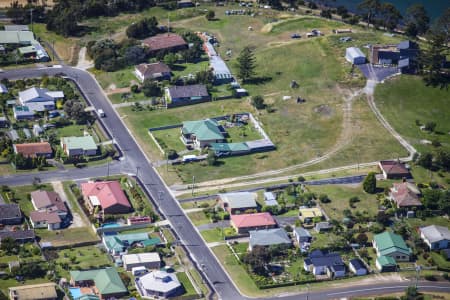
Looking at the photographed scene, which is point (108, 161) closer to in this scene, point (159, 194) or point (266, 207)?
point (159, 194)

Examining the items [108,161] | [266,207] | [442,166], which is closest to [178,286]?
[266,207]

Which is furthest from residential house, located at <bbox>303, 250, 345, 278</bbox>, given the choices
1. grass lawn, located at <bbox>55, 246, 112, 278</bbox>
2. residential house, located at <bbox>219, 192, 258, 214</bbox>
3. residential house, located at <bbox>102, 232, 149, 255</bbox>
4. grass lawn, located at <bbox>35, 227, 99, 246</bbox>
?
grass lawn, located at <bbox>35, 227, 99, 246</bbox>

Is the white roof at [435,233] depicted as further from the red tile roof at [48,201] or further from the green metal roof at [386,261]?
the red tile roof at [48,201]

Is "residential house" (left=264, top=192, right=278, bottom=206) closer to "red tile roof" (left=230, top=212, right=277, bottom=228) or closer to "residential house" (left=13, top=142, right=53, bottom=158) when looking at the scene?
"red tile roof" (left=230, top=212, right=277, bottom=228)

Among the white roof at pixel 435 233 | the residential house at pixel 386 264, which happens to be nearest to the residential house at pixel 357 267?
the residential house at pixel 386 264

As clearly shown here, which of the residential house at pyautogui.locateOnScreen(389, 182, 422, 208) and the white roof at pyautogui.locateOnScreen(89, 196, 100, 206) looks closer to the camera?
the white roof at pyautogui.locateOnScreen(89, 196, 100, 206)

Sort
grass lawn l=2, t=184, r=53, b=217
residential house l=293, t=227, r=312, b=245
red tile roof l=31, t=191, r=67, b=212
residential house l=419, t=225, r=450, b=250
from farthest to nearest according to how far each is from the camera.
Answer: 1. grass lawn l=2, t=184, r=53, b=217
2. red tile roof l=31, t=191, r=67, b=212
3. residential house l=419, t=225, r=450, b=250
4. residential house l=293, t=227, r=312, b=245

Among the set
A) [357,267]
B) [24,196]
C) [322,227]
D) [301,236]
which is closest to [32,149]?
[24,196]
